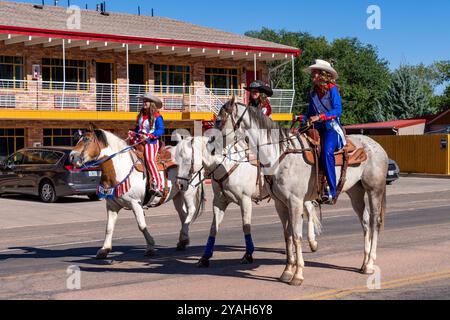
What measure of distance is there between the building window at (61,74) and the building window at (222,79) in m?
7.54

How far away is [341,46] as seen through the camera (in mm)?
82062

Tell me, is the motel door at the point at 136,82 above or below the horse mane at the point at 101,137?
above

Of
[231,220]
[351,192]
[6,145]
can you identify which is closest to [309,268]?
[351,192]

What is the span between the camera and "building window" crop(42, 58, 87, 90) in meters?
33.8

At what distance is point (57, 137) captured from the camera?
33.9m

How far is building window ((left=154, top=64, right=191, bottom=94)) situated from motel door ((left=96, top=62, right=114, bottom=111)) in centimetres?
258

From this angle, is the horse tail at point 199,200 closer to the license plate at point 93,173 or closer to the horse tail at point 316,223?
the horse tail at point 316,223

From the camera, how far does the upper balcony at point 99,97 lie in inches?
1281

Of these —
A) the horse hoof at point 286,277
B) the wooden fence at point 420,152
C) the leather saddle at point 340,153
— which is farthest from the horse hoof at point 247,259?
the wooden fence at point 420,152

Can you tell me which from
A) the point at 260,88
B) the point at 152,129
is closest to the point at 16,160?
the point at 152,129

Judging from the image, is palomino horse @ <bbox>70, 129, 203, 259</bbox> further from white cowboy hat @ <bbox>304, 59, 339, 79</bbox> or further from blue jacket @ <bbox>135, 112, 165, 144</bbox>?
white cowboy hat @ <bbox>304, 59, 339, 79</bbox>

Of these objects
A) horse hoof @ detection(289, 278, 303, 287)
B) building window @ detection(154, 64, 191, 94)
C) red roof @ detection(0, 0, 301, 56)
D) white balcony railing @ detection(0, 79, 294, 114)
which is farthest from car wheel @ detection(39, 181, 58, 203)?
horse hoof @ detection(289, 278, 303, 287)
